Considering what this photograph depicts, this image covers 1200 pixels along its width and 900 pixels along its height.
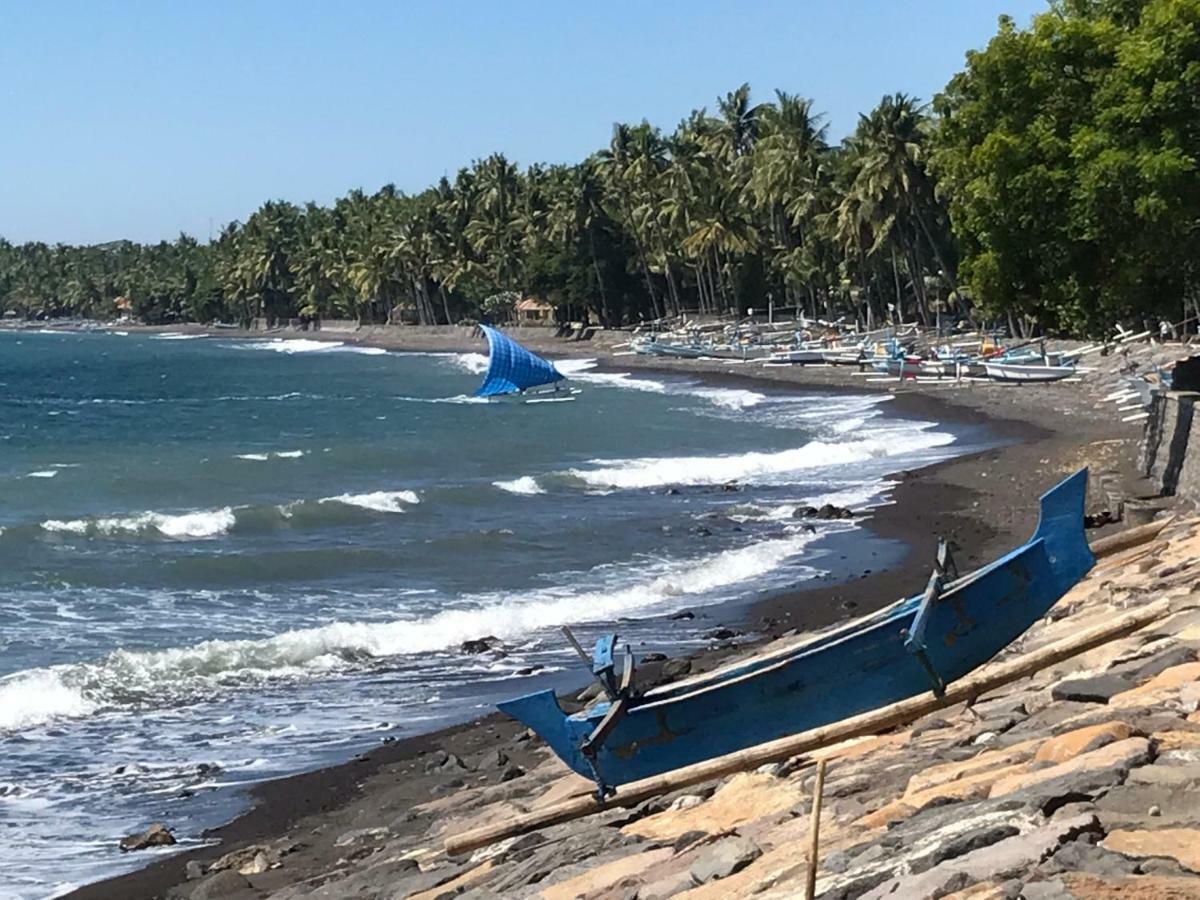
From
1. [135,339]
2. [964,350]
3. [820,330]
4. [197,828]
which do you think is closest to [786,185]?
[820,330]

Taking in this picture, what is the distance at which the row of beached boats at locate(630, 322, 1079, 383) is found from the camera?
53.3 m

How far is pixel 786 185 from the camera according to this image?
8000 cm

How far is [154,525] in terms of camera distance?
30969 millimetres

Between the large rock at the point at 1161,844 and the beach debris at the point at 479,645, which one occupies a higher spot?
the large rock at the point at 1161,844

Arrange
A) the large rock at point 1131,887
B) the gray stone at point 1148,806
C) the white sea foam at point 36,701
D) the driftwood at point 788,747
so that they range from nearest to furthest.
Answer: the large rock at point 1131,887 → the gray stone at point 1148,806 → the driftwood at point 788,747 → the white sea foam at point 36,701

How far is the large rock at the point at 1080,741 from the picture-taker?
7898 mm

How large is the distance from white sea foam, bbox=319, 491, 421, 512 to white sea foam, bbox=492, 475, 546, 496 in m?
2.37

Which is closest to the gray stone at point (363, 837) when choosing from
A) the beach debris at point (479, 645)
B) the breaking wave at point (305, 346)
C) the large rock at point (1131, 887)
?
the beach debris at point (479, 645)

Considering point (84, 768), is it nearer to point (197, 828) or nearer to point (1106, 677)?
point (197, 828)

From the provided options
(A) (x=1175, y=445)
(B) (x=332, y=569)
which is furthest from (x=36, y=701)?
(A) (x=1175, y=445)

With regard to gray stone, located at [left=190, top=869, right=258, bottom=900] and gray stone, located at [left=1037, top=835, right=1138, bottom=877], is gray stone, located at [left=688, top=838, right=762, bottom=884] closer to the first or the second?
gray stone, located at [left=1037, top=835, right=1138, bottom=877]

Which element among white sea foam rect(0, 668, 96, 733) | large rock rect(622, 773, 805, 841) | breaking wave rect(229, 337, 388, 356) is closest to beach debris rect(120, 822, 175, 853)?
white sea foam rect(0, 668, 96, 733)

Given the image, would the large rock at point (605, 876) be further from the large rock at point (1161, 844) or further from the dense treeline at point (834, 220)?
the dense treeline at point (834, 220)

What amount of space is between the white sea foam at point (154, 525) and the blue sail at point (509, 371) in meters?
36.3
